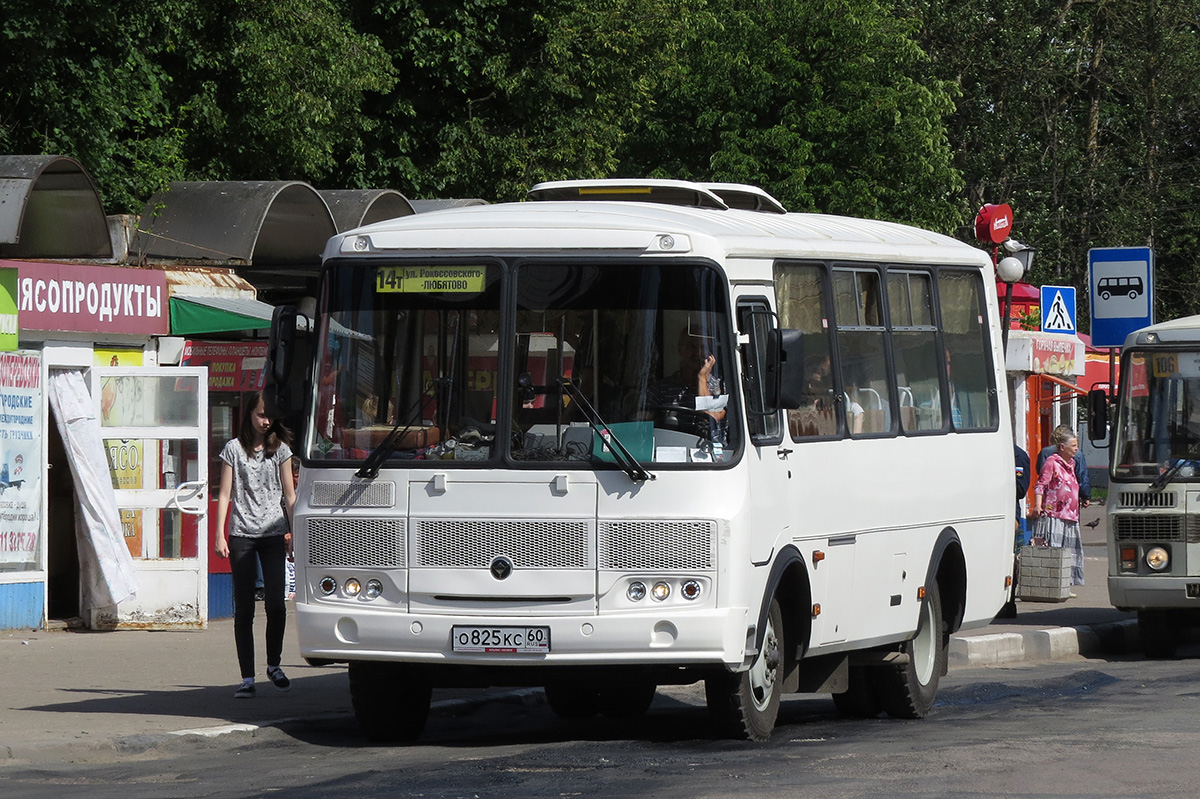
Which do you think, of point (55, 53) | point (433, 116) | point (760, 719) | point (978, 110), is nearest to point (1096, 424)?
point (760, 719)

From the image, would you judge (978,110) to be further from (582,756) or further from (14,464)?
(582,756)

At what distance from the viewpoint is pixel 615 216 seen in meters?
9.92

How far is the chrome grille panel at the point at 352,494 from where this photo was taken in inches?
384

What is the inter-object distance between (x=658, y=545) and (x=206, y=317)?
8897 mm

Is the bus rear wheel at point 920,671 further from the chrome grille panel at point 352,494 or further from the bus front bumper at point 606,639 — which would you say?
the chrome grille panel at point 352,494

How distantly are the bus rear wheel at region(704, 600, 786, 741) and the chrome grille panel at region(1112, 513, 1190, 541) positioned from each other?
21.9 ft

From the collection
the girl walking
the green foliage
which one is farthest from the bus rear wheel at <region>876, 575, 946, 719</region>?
the green foliage

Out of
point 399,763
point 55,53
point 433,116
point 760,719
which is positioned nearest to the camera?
point 399,763

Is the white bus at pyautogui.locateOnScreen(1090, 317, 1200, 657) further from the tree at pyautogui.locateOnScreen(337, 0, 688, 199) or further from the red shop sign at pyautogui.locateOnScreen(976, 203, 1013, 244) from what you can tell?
the tree at pyautogui.locateOnScreen(337, 0, 688, 199)

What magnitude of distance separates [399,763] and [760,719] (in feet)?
6.08

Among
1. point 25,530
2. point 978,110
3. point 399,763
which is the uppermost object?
point 978,110

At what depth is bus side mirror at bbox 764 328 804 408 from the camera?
9648mm

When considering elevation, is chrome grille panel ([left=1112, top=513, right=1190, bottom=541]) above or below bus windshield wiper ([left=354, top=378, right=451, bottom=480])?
below

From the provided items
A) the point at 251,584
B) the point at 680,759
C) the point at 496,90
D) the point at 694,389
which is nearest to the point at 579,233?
the point at 694,389
